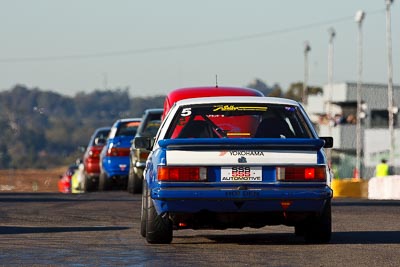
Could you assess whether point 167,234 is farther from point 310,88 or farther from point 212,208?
point 310,88

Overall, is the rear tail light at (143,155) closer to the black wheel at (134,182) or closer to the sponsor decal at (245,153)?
the black wheel at (134,182)

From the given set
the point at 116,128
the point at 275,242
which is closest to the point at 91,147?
the point at 116,128

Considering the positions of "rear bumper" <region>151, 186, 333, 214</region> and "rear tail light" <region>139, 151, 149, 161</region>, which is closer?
"rear bumper" <region>151, 186, 333, 214</region>

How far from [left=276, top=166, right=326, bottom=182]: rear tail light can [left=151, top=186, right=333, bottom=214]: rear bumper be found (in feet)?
0.33

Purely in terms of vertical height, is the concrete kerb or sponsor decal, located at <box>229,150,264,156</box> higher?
sponsor decal, located at <box>229,150,264,156</box>

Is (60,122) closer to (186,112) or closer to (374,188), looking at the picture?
(374,188)

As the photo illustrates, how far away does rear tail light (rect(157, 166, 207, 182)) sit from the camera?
13.5 metres

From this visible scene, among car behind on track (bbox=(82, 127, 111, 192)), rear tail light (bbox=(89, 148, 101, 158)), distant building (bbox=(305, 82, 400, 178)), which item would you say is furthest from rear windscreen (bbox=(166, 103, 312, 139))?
distant building (bbox=(305, 82, 400, 178))

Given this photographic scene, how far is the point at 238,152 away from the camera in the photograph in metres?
13.5

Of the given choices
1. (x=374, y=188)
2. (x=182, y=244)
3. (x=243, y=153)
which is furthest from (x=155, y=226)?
(x=374, y=188)

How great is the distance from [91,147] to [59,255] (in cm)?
2118

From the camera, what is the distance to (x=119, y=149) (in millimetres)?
30250

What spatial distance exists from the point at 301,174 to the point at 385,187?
18.8 metres

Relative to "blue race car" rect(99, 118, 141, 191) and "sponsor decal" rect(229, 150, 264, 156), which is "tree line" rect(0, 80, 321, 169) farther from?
"sponsor decal" rect(229, 150, 264, 156)
